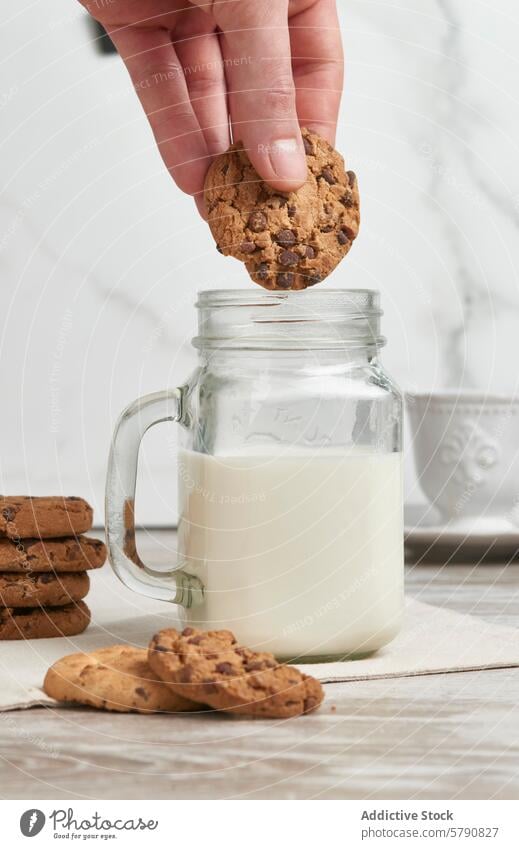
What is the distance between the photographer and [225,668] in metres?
0.85

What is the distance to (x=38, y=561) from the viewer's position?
1.11m

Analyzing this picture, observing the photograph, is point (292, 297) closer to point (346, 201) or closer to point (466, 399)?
point (346, 201)

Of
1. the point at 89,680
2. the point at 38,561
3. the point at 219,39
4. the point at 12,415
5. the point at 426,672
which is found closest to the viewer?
the point at 89,680

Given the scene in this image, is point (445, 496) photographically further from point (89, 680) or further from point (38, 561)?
point (89, 680)

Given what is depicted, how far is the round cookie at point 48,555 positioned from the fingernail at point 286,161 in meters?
0.44

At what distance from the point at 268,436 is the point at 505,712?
1.10ft

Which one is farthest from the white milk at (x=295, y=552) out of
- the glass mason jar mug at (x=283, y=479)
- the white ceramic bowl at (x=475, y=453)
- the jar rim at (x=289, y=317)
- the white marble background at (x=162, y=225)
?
the white marble background at (x=162, y=225)

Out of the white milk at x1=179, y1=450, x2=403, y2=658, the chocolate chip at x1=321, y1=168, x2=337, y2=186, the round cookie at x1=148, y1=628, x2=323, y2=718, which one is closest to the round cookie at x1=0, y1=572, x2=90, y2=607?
the white milk at x1=179, y1=450, x2=403, y2=658

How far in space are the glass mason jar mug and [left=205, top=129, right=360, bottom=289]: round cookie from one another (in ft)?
0.13

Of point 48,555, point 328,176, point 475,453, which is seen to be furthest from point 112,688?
point 475,453

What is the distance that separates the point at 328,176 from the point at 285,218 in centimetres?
6

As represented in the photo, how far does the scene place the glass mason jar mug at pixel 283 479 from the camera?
3.32 ft

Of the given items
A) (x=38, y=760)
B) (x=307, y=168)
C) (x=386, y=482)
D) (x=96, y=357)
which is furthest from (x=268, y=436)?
(x=96, y=357)

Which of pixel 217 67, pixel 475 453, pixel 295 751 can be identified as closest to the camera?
pixel 295 751
